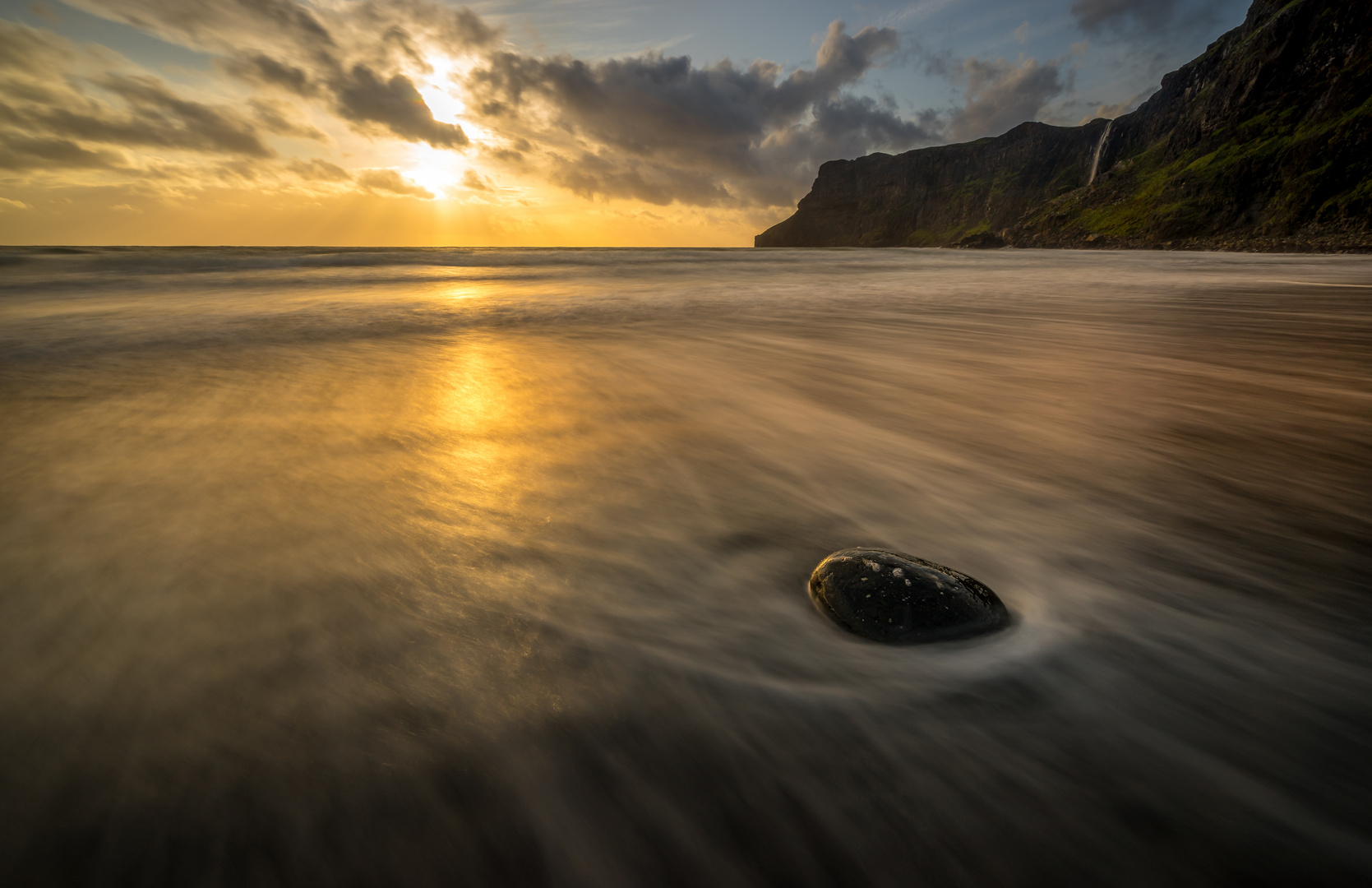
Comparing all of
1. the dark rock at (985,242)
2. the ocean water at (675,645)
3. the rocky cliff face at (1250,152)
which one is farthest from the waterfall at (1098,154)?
the ocean water at (675,645)

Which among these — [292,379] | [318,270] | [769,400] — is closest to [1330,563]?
[769,400]

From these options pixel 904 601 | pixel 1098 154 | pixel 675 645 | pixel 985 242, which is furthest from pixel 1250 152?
pixel 1098 154

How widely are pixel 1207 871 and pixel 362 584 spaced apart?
2027 millimetres

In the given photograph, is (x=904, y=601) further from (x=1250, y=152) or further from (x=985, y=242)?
(x=985, y=242)

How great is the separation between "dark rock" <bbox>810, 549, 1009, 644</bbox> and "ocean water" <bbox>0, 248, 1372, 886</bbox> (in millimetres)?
54

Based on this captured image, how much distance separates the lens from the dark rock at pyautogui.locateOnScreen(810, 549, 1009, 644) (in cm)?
146

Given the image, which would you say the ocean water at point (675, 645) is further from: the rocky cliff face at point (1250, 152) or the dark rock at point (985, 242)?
the dark rock at point (985, 242)

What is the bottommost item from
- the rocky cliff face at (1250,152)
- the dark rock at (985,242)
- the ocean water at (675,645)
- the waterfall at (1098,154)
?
the ocean water at (675,645)

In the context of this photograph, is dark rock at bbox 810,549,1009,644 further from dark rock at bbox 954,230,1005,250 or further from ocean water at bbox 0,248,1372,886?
dark rock at bbox 954,230,1005,250

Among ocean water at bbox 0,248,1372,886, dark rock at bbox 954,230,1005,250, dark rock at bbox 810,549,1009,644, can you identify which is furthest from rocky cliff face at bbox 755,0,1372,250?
dark rock at bbox 810,549,1009,644

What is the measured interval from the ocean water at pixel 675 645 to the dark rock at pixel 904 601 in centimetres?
5

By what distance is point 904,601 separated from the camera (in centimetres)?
150

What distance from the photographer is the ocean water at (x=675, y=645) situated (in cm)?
96

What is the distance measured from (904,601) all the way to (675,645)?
0.62 meters
